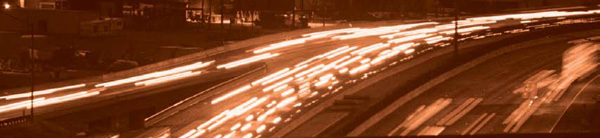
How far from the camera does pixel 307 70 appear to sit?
5647 centimetres

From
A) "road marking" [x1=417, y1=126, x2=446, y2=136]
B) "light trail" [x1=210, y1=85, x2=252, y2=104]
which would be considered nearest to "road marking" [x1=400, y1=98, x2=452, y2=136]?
"road marking" [x1=417, y1=126, x2=446, y2=136]

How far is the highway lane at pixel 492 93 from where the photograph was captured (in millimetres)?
38281

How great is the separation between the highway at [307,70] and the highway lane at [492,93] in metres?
2.74

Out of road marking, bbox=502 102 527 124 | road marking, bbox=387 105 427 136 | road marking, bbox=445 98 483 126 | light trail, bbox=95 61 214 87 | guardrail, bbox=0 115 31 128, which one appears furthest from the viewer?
light trail, bbox=95 61 214 87

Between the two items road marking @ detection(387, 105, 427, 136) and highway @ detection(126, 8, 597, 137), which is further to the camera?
highway @ detection(126, 8, 597, 137)

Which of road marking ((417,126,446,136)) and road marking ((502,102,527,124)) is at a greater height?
road marking ((502,102,527,124))

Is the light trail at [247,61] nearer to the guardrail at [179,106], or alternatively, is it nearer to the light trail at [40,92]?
the guardrail at [179,106]

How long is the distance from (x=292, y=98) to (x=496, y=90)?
1203 centimetres

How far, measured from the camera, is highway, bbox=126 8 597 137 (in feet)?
127

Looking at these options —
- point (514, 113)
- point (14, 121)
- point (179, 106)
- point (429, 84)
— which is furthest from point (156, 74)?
point (514, 113)

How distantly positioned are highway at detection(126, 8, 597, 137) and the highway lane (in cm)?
274

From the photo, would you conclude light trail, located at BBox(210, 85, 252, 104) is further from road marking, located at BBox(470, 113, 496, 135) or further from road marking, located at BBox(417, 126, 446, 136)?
road marking, located at BBox(470, 113, 496, 135)

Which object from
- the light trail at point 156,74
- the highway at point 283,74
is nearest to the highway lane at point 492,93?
the highway at point 283,74

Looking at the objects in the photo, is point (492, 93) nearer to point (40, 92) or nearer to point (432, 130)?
point (432, 130)
